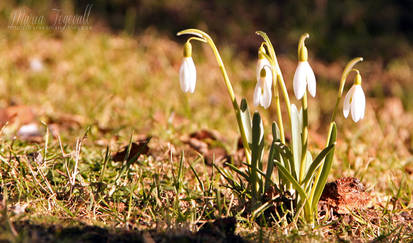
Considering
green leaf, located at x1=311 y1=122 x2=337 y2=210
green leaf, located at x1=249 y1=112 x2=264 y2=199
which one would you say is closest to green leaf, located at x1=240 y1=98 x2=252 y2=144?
green leaf, located at x1=249 y1=112 x2=264 y2=199

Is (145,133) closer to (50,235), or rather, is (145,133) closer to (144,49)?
(50,235)

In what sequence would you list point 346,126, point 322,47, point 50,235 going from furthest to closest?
1. point 322,47
2. point 346,126
3. point 50,235

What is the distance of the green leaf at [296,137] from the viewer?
1.73 m

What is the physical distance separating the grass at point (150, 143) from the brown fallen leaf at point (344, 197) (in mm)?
46

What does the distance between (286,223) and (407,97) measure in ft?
9.11

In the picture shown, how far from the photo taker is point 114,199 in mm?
1771

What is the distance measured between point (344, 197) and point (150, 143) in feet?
3.60

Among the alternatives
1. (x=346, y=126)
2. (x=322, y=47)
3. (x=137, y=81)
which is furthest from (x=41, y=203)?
(x=322, y=47)

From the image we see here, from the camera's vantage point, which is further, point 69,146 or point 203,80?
point 203,80

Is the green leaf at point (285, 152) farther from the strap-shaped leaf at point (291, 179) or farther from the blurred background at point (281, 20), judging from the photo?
the blurred background at point (281, 20)

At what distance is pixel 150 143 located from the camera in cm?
246

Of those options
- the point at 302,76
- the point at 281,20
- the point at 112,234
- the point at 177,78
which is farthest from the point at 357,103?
the point at 281,20

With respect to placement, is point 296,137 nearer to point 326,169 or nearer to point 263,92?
point 326,169

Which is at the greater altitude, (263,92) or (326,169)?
(263,92)
